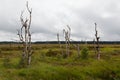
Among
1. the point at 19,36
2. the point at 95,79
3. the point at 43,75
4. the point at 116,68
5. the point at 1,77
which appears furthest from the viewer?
the point at 19,36

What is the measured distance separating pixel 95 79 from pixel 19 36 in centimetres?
1614

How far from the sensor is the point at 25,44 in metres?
37.5

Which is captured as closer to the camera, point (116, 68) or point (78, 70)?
point (78, 70)

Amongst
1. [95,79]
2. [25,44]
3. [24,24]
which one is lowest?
[95,79]

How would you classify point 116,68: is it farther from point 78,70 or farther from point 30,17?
point 30,17

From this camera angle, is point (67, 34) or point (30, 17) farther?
point (67, 34)

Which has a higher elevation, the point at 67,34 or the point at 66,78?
the point at 67,34

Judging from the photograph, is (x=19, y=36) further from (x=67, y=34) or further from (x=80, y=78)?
(x=67, y=34)

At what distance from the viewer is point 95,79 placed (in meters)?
23.7

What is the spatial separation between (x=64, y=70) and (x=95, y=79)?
2.74 meters

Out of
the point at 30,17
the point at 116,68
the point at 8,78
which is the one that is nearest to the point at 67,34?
the point at 30,17

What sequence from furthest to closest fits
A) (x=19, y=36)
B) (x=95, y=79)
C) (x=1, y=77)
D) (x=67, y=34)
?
(x=67, y=34)
(x=19, y=36)
(x=95, y=79)
(x=1, y=77)

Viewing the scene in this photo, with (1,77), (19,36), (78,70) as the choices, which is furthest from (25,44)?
(1,77)

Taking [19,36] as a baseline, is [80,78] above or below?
below
